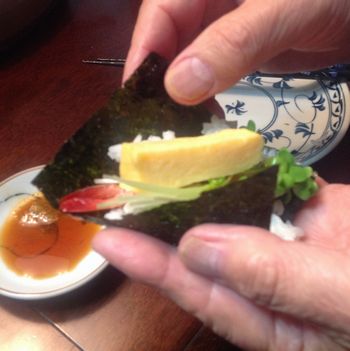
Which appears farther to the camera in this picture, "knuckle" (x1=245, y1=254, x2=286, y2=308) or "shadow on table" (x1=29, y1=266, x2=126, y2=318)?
"shadow on table" (x1=29, y1=266, x2=126, y2=318)

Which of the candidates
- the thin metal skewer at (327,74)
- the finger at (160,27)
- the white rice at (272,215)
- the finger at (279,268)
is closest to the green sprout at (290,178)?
the white rice at (272,215)

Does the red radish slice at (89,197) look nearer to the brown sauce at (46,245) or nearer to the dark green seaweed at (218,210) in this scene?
the dark green seaweed at (218,210)

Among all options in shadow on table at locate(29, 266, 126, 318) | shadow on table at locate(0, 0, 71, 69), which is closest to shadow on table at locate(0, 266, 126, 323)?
shadow on table at locate(29, 266, 126, 318)

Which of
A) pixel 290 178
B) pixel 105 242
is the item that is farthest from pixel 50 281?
pixel 290 178

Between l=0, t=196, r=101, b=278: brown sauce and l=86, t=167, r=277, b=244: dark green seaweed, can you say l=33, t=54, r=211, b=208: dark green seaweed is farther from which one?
l=0, t=196, r=101, b=278: brown sauce

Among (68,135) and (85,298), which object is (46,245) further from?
Answer: (68,135)

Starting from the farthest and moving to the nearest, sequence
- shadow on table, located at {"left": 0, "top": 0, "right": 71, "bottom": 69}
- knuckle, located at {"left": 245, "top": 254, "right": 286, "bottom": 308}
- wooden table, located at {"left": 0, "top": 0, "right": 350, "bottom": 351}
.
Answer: shadow on table, located at {"left": 0, "top": 0, "right": 71, "bottom": 69}, wooden table, located at {"left": 0, "top": 0, "right": 350, "bottom": 351}, knuckle, located at {"left": 245, "top": 254, "right": 286, "bottom": 308}

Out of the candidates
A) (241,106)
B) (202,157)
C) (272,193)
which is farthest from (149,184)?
(241,106)

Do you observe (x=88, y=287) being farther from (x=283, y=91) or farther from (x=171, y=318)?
(x=283, y=91)
